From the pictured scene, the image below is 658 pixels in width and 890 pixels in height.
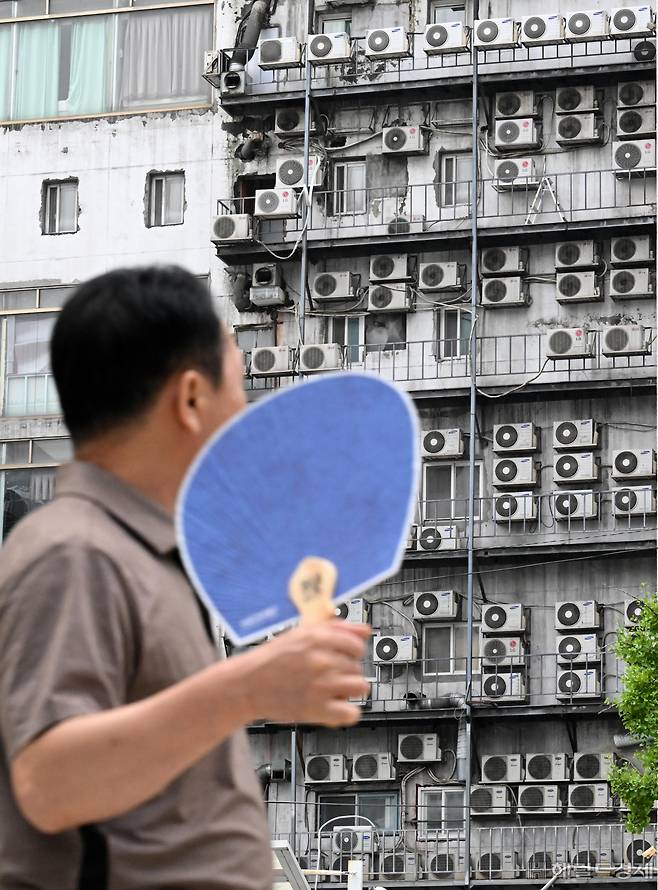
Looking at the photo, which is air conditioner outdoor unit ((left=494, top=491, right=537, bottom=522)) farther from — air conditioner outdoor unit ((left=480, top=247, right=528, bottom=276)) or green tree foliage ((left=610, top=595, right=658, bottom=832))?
green tree foliage ((left=610, top=595, right=658, bottom=832))

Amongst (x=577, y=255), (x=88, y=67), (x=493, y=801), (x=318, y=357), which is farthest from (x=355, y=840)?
(x=88, y=67)

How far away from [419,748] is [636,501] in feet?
17.2

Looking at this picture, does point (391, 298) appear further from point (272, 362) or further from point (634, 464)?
point (634, 464)

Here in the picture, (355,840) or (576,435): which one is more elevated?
(576,435)

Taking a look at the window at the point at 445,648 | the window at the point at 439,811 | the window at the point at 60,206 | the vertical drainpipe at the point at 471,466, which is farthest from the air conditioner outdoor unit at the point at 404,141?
the window at the point at 439,811

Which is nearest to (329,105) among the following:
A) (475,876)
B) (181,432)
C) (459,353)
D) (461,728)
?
(459,353)

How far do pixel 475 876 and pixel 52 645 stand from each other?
29160 millimetres

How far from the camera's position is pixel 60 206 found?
35.0m

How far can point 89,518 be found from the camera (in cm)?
268

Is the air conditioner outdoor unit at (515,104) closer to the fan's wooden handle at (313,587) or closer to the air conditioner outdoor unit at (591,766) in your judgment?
the air conditioner outdoor unit at (591,766)

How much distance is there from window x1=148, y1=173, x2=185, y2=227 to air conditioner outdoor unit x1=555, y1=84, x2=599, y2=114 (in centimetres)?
667

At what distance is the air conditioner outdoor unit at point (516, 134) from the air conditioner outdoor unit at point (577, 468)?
5271 millimetres

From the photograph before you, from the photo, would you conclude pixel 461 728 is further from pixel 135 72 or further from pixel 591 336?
pixel 135 72

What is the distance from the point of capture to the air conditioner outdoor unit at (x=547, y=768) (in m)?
30.7
